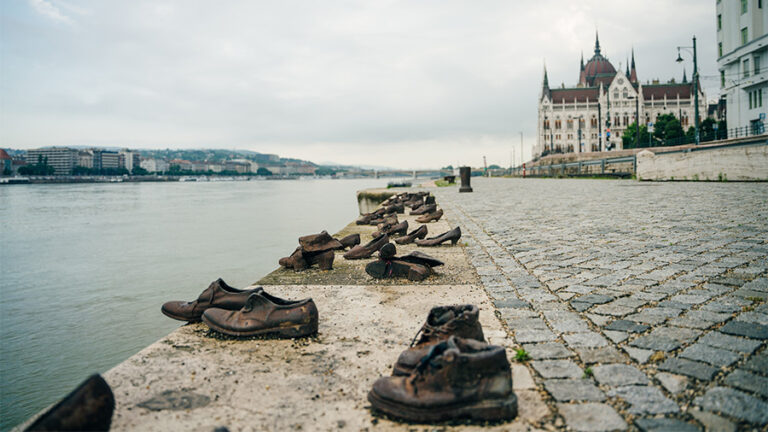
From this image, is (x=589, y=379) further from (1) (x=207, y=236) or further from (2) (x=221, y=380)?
(1) (x=207, y=236)

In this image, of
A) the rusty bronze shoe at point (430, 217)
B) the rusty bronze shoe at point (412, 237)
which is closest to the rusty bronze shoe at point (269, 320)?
the rusty bronze shoe at point (412, 237)

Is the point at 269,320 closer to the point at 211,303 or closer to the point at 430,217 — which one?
the point at 211,303

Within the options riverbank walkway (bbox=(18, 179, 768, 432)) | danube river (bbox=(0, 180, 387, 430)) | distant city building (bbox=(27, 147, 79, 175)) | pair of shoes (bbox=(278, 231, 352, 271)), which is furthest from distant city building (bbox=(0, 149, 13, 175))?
riverbank walkway (bbox=(18, 179, 768, 432))

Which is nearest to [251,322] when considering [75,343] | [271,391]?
[271,391]

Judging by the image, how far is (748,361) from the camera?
2119mm

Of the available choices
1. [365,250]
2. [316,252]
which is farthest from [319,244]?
[365,250]

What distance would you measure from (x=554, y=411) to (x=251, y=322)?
1615 mm

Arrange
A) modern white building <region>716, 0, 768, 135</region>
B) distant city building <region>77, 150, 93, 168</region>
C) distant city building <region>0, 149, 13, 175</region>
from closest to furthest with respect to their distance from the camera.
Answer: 1. modern white building <region>716, 0, 768, 135</region>
2. distant city building <region>0, 149, 13, 175</region>
3. distant city building <region>77, 150, 93, 168</region>

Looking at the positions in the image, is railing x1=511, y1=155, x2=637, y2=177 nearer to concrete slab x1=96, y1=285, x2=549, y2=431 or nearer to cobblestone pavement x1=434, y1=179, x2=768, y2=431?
cobblestone pavement x1=434, y1=179, x2=768, y2=431

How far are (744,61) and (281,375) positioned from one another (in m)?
55.8

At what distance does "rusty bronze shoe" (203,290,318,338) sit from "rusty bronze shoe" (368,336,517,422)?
82 cm

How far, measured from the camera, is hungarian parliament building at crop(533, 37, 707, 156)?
387 ft

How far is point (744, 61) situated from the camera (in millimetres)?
43188

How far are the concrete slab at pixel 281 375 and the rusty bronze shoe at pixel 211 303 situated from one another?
0.29 ft
